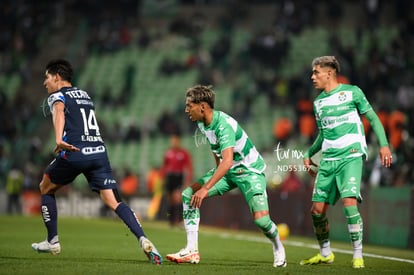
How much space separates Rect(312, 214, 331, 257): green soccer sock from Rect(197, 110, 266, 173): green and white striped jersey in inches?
33.0

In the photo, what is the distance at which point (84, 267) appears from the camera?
9.49m

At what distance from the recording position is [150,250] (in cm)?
959

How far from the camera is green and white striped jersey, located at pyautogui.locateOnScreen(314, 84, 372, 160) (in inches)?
398

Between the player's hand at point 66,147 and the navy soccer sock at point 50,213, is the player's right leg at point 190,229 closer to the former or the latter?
the player's hand at point 66,147

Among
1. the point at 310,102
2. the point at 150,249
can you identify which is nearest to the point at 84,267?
the point at 150,249

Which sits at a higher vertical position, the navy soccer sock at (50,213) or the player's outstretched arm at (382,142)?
the player's outstretched arm at (382,142)

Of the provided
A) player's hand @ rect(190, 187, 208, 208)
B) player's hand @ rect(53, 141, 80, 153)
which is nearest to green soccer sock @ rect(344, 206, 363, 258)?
player's hand @ rect(190, 187, 208, 208)

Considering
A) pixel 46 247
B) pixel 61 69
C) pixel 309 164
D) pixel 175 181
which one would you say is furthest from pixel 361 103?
pixel 175 181

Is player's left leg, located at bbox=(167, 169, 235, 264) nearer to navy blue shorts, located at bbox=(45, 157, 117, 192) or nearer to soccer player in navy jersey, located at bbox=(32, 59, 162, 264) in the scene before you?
soccer player in navy jersey, located at bbox=(32, 59, 162, 264)

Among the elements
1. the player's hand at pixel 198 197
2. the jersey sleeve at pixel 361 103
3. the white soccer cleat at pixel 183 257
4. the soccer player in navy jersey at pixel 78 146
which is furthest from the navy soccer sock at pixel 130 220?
the jersey sleeve at pixel 361 103

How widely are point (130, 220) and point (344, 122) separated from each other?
255cm

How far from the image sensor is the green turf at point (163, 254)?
9406 millimetres

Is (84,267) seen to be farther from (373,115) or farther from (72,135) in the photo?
(373,115)

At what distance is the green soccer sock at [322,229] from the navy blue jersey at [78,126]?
2.45 meters
